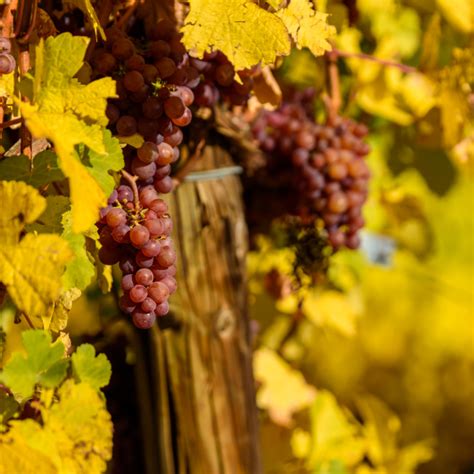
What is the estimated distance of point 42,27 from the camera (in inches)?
24.9

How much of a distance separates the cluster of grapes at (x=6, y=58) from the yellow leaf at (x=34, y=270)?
0.12m

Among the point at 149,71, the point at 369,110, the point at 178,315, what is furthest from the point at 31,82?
the point at 369,110

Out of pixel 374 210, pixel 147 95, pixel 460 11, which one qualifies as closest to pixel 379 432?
pixel 374 210

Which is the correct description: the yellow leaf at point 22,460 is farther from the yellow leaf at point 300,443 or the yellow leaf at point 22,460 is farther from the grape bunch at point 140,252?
the yellow leaf at point 300,443

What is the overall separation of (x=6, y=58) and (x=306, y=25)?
21 cm

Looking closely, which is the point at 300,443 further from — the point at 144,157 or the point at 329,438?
the point at 144,157

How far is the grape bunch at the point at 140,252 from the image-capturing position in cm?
59

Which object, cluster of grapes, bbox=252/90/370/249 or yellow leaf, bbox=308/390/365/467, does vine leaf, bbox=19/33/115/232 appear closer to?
cluster of grapes, bbox=252/90/370/249

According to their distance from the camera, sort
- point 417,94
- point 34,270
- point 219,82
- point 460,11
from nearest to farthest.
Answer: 1. point 34,270
2. point 219,82
3. point 460,11
4. point 417,94

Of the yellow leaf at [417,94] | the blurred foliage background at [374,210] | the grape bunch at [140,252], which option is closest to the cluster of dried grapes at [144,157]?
the grape bunch at [140,252]

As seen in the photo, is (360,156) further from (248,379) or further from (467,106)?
(248,379)

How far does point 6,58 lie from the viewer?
21.2 inches

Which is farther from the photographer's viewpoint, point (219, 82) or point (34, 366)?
point (219, 82)

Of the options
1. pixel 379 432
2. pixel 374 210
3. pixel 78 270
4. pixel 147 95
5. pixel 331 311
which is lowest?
pixel 379 432
